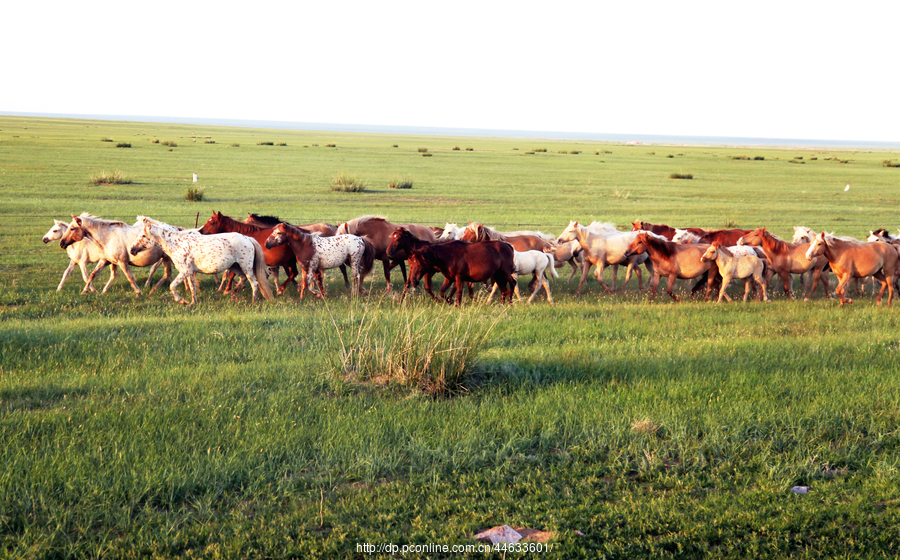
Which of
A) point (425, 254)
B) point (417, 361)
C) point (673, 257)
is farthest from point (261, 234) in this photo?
point (673, 257)

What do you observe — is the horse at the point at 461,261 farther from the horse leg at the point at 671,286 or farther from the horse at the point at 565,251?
the horse leg at the point at 671,286

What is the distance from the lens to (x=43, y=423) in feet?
21.4

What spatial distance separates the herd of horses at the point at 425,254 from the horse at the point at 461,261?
0.02 m

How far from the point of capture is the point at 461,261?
13.1 meters

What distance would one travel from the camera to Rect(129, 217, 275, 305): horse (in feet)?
43.0

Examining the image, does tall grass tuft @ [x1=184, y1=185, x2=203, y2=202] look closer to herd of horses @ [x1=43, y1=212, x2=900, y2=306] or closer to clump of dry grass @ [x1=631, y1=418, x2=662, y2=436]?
herd of horses @ [x1=43, y1=212, x2=900, y2=306]

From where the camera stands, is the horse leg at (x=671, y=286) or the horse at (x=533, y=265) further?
the horse leg at (x=671, y=286)

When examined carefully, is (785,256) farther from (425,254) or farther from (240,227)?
(240,227)

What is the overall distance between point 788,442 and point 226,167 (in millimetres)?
47994

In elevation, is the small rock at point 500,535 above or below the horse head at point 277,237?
below

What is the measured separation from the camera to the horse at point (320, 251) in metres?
13.9

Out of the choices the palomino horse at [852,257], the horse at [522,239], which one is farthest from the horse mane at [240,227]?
the palomino horse at [852,257]

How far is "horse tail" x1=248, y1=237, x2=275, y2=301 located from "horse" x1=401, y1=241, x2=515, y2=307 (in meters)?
2.80

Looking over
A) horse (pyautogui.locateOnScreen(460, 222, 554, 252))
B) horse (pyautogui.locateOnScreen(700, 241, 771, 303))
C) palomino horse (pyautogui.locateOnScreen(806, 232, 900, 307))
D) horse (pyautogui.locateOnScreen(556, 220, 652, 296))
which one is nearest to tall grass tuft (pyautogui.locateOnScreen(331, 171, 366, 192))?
horse (pyautogui.locateOnScreen(460, 222, 554, 252))
